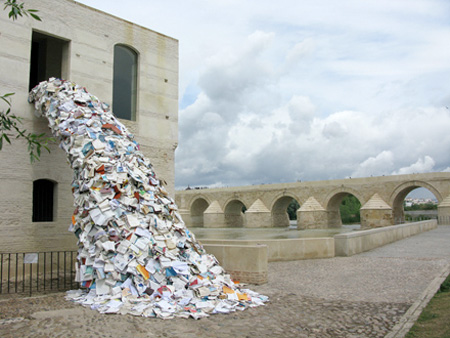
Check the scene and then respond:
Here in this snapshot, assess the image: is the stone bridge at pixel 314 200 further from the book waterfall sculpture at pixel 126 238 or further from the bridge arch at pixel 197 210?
the book waterfall sculpture at pixel 126 238

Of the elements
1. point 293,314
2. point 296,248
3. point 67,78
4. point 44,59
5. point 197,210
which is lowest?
point 293,314

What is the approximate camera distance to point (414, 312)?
525 centimetres

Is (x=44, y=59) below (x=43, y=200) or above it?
above

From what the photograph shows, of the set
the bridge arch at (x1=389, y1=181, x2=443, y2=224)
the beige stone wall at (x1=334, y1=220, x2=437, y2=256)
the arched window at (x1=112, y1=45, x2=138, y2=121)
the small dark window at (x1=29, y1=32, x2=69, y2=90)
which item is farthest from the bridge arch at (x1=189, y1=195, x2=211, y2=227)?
the small dark window at (x1=29, y1=32, x2=69, y2=90)

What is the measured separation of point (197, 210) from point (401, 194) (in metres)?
23.3

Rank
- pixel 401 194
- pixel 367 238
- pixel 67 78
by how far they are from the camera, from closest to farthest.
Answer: pixel 67 78, pixel 367 238, pixel 401 194

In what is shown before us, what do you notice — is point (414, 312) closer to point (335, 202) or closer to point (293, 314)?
point (293, 314)

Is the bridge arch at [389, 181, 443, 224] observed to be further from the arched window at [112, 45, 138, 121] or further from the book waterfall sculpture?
the book waterfall sculpture

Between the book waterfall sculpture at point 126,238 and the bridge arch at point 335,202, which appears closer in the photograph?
the book waterfall sculpture at point 126,238

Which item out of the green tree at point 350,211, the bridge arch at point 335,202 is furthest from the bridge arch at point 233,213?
the green tree at point 350,211

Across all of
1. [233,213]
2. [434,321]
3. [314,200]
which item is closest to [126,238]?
[434,321]

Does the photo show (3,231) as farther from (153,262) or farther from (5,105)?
(153,262)

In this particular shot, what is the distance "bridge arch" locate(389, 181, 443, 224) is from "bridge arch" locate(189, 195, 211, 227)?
20263 millimetres

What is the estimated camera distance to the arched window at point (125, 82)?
1196 centimetres
